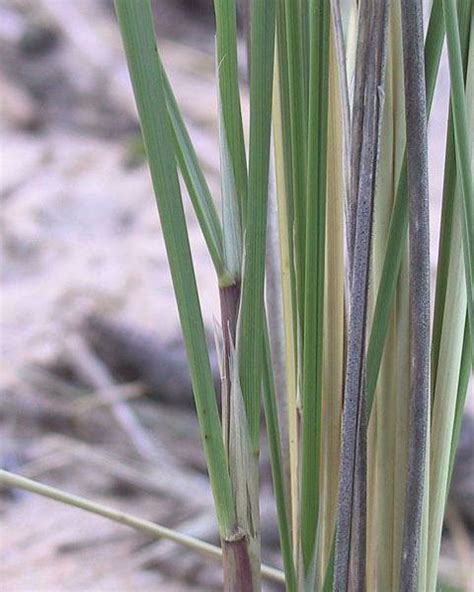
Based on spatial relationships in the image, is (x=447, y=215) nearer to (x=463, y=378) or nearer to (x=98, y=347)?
(x=463, y=378)

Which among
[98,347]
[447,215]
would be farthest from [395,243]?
[98,347]

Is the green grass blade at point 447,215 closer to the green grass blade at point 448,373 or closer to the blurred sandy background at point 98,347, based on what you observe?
the green grass blade at point 448,373

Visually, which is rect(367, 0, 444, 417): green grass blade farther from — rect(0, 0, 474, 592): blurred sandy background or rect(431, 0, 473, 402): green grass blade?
rect(0, 0, 474, 592): blurred sandy background

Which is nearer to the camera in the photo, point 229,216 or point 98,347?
point 229,216

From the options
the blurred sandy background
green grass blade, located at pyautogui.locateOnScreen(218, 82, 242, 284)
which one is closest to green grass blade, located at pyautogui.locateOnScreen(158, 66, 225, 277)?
green grass blade, located at pyautogui.locateOnScreen(218, 82, 242, 284)

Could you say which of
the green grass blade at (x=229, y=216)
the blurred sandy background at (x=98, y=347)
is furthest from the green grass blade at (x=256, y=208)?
the blurred sandy background at (x=98, y=347)

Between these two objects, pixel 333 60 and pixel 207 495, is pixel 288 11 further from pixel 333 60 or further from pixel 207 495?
pixel 207 495
